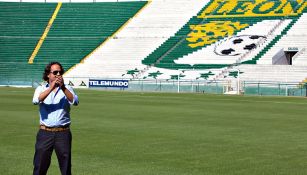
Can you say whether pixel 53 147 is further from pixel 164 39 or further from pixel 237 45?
pixel 164 39

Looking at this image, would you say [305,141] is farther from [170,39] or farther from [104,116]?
[170,39]

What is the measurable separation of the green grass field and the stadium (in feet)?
0.20

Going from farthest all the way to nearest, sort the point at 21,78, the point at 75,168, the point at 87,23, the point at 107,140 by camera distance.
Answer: the point at 87,23 < the point at 21,78 < the point at 107,140 < the point at 75,168

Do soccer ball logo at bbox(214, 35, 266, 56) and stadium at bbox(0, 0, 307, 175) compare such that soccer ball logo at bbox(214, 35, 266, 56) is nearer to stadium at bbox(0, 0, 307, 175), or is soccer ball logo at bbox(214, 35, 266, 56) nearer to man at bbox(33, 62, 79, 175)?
stadium at bbox(0, 0, 307, 175)

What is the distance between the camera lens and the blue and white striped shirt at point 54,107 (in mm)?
8672

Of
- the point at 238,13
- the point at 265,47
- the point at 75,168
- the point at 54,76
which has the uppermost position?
the point at 238,13

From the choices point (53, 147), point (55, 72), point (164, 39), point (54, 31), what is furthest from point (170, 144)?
point (54, 31)

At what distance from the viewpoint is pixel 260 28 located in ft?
213

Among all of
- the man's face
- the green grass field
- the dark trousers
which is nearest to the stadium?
the green grass field

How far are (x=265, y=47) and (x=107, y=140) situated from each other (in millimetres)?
46745

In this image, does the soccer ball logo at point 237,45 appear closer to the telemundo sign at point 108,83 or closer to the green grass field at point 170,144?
the telemundo sign at point 108,83

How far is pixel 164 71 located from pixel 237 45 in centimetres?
824

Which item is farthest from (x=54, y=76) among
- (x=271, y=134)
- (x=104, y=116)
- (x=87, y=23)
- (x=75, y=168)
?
(x=87, y=23)

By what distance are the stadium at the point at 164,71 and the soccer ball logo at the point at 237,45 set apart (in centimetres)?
11
